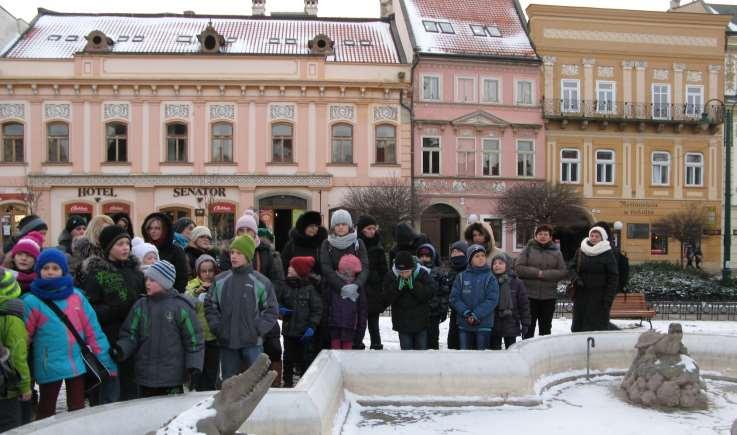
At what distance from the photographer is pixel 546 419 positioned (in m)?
5.99

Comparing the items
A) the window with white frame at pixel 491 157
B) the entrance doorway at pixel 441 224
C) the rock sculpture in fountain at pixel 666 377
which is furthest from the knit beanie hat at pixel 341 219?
the window with white frame at pixel 491 157

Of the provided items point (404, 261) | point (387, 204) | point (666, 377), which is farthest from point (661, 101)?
point (666, 377)

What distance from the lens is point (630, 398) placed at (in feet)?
21.4

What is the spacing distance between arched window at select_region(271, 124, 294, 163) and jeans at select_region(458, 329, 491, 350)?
861 inches

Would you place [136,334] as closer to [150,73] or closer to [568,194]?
[568,194]

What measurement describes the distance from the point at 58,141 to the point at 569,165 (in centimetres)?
2065

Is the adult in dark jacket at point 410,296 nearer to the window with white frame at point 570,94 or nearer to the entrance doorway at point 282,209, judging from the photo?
the entrance doorway at point 282,209

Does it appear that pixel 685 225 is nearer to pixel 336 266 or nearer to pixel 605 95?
pixel 605 95

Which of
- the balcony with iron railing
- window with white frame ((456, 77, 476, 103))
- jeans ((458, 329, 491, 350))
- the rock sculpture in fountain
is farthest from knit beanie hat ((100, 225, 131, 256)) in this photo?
the balcony with iron railing

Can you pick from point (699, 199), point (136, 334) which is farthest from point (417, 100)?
point (136, 334)

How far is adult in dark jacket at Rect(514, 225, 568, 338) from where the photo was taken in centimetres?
856

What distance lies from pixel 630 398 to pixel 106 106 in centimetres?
2557

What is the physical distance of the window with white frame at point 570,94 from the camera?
31359 millimetres

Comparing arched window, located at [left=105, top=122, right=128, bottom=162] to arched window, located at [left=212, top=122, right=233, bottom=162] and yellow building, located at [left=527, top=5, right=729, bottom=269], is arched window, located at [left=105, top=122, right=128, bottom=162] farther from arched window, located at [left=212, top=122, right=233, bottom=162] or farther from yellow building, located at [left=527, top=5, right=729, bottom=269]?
yellow building, located at [left=527, top=5, right=729, bottom=269]
